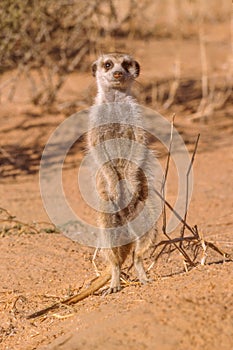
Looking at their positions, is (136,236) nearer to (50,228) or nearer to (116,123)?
(116,123)

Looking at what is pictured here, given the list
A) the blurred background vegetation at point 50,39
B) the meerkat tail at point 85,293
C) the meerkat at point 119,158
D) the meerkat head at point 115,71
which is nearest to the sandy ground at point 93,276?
the meerkat tail at point 85,293

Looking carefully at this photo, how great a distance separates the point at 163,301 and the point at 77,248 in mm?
1970

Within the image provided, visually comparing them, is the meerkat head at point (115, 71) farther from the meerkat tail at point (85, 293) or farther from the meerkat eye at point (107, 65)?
the meerkat tail at point (85, 293)

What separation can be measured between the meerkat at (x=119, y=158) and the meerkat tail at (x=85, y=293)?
38 millimetres

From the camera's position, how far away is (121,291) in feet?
13.0

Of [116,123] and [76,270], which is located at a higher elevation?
[116,123]

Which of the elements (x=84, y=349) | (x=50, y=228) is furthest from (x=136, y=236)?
(x=50, y=228)

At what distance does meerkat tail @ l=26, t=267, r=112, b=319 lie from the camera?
3.79 m

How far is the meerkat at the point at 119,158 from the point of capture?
413cm

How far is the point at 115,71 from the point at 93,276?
1.37 metres

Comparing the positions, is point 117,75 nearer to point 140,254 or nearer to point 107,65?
point 107,65

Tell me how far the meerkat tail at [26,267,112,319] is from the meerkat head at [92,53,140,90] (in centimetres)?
136

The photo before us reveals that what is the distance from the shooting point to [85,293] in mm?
3902

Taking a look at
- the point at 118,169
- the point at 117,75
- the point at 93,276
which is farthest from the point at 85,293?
the point at 117,75
